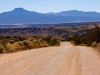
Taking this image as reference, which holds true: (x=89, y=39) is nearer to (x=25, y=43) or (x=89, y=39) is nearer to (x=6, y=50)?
(x=25, y=43)

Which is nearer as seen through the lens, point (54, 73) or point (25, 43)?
point (54, 73)

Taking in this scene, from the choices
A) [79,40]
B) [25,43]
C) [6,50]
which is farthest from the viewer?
[79,40]

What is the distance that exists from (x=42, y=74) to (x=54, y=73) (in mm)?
714

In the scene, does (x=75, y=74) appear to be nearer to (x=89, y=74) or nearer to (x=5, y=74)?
(x=89, y=74)

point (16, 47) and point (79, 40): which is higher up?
point (16, 47)

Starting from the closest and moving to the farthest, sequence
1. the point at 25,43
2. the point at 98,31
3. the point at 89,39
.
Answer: the point at 25,43
the point at 98,31
the point at 89,39

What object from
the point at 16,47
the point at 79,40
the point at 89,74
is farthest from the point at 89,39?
the point at 89,74

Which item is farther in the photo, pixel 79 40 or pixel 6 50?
pixel 79 40

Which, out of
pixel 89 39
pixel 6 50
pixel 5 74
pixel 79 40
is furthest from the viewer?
pixel 79 40

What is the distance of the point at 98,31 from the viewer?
5431 cm

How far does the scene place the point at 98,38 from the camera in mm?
55250

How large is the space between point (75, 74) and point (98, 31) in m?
42.8

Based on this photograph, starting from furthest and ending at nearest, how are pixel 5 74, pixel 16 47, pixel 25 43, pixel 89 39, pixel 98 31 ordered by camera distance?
pixel 89 39 < pixel 98 31 < pixel 25 43 < pixel 16 47 < pixel 5 74

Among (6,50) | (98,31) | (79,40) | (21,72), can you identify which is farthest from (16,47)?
(79,40)
